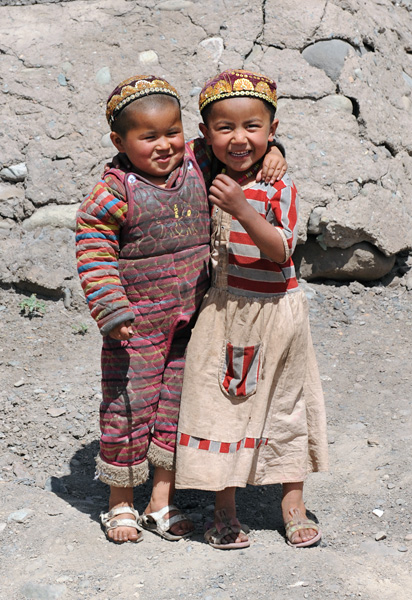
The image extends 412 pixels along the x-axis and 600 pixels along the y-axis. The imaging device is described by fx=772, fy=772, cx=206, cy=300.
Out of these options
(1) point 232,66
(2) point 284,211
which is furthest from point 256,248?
(1) point 232,66

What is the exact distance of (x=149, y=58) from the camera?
4969 millimetres

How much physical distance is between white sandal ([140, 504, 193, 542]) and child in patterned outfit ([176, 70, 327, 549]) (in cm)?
11

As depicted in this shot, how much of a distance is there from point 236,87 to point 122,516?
160 cm

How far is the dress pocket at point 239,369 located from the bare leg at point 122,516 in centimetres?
59

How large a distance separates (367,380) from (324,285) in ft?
3.15

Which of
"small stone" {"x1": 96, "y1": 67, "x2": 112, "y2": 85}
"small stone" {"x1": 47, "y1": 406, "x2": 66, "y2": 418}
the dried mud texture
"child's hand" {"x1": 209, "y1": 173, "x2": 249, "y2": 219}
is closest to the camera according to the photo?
"child's hand" {"x1": 209, "y1": 173, "x2": 249, "y2": 219}

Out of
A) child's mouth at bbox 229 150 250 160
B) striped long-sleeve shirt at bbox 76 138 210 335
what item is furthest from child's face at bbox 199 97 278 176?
striped long-sleeve shirt at bbox 76 138 210 335

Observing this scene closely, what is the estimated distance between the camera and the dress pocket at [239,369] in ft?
8.83

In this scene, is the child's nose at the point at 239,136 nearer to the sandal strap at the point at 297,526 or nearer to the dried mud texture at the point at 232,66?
the sandal strap at the point at 297,526

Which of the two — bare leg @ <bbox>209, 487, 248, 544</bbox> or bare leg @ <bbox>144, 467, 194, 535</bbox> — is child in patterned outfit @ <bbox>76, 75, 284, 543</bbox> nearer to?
bare leg @ <bbox>144, 467, 194, 535</bbox>

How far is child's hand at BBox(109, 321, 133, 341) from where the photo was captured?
2561mm

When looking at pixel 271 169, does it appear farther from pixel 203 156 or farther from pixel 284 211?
pixel 203 156

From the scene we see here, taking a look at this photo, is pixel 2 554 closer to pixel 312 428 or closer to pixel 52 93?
pixel 312 428

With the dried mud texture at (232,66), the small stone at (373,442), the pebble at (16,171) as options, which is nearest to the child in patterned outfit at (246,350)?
the small stone at (373,442)
